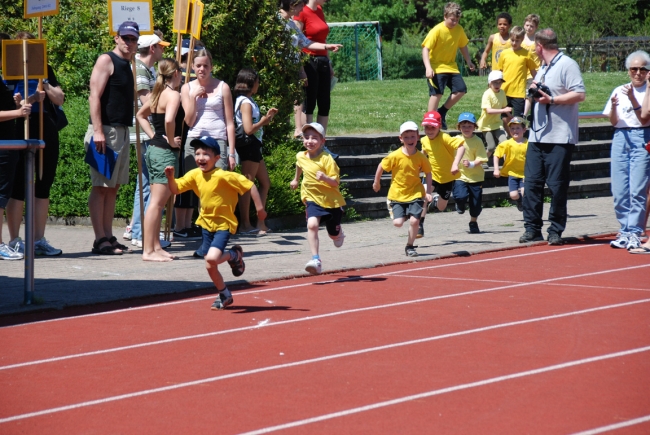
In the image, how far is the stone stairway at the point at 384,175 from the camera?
14984mm

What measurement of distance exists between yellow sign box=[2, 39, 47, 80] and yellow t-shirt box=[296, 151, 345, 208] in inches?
104

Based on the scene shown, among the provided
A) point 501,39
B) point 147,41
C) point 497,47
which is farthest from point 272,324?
point 501,39

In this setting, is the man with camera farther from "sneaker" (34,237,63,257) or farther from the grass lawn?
the grass lawn

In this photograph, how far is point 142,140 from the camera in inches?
477

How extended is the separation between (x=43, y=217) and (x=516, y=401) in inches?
266

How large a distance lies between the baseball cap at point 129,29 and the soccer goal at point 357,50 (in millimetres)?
28269

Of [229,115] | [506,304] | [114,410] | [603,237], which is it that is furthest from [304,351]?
[603,237]

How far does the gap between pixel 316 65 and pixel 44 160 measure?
16.9 ft

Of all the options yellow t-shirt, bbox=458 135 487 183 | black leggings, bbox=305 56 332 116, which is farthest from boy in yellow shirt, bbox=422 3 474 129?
yellow t-shirt, bbox=458 135 487 183

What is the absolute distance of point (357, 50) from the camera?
3912 cm

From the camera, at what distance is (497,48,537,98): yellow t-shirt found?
16984 mm

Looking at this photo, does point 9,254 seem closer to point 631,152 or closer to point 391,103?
point 631,152

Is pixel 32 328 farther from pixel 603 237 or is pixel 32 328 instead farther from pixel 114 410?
pixel 603 237

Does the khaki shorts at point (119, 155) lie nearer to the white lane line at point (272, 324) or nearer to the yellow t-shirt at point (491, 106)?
the white lane line at point (272, 324)
